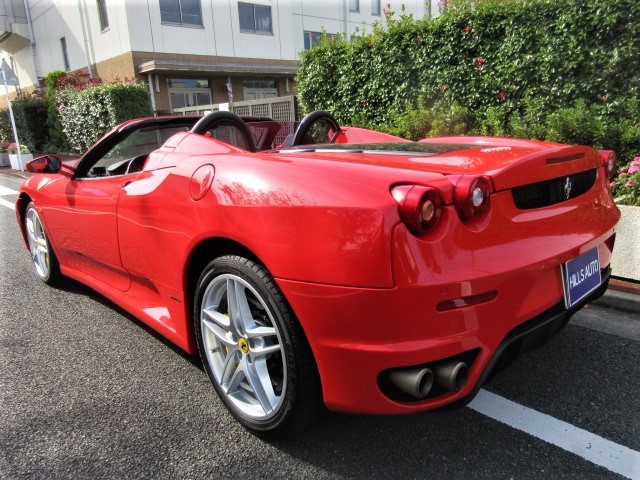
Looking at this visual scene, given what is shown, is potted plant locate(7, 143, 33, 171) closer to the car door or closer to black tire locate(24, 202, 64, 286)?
black tire locate(24, 202, 64, 286)

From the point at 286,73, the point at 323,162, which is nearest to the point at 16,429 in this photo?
the point at 323,162

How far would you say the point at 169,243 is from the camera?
7.45ft

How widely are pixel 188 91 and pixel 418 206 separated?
69.7 ft

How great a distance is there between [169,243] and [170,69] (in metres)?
18.3

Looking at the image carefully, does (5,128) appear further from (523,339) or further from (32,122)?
(523,339)

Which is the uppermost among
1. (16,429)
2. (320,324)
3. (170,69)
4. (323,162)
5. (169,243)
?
(170,69)

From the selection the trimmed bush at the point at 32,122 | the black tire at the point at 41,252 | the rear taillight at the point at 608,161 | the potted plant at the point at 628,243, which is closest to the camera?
the rear taillight at the point at 608,161

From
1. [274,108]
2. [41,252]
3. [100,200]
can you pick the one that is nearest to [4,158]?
[274,108]

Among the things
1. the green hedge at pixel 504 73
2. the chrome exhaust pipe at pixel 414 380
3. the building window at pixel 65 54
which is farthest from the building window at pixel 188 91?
the chrome exhaust pipe at pixel 414 380

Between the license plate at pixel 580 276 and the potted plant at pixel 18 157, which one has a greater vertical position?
the potted plant at pixel 18 157

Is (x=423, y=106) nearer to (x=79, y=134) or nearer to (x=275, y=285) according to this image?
(x=275, y=285)

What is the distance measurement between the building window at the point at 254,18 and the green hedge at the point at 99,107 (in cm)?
852

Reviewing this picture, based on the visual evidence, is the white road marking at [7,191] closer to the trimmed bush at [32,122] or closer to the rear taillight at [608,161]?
the trimmed bush at [32,122]

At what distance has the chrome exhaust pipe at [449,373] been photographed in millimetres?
1566
